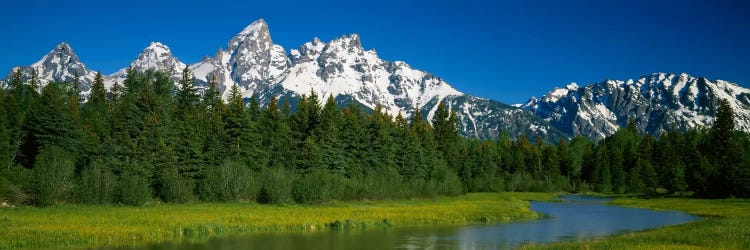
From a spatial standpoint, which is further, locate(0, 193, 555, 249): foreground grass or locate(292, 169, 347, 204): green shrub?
locate(292, 169, 347, 204): green shrub

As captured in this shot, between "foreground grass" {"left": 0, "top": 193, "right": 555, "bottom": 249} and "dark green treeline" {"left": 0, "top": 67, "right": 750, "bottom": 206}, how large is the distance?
15.6 feet

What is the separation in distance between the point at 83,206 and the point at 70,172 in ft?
14.8

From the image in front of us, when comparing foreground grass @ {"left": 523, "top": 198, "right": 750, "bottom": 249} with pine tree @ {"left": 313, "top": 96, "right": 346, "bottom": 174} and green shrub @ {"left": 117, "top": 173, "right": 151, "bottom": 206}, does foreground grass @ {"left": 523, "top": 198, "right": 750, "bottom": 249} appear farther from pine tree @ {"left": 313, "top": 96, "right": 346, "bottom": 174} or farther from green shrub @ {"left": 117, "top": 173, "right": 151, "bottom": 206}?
pine tree @ {"left": 313, "top": 96, "right": 346, "bottom": 174}

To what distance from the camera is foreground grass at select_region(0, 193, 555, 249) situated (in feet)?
131

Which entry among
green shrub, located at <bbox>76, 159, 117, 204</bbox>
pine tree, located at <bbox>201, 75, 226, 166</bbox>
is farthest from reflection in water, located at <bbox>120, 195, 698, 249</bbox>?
pine tree, located at <bbox>201, 75, 226, 166</bbox>

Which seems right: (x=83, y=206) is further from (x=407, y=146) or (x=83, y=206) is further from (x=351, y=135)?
(x=407, y=146)

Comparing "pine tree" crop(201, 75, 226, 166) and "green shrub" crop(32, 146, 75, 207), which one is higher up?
"pine tree" crop(201, 75, 226, 166)

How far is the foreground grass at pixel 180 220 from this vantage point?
3988 cm

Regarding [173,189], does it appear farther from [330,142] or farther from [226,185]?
[330,142]

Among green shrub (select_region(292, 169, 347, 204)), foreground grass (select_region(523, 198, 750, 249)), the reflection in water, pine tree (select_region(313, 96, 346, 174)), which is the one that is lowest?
the reflection in water

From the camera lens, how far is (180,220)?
5150 cm

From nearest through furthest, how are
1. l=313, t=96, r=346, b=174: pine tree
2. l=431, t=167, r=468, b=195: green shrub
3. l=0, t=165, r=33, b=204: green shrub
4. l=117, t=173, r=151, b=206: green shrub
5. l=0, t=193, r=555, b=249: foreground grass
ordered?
1. l=0, t=193, r=555, b=249: foreground grass
2. l=0, t=165, r=33, b=204: green shrub
3. l=117, t=173, r=151, b=206: green shrub
4. l=313, t=96, r=346, b=174: pine tree
5. l=431, t=167, r=468, b=195: green shrub

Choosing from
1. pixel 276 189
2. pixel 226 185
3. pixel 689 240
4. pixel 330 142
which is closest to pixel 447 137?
pixel 330 142

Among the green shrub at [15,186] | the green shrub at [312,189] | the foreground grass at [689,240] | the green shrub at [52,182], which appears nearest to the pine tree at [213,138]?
the green shrub at [312,189]
